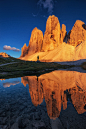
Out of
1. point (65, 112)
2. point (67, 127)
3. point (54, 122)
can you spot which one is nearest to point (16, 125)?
point (54, 122)

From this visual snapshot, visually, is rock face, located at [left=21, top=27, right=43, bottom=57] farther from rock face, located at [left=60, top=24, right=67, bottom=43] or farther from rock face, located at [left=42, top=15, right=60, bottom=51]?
rock face, located at [left=60, top=24, right=67, bottom=43]

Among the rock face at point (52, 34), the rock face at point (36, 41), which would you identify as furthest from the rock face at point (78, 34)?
the rock face at point (36, 41)

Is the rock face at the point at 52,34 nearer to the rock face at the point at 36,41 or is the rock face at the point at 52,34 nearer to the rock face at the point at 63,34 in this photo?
the rock face at the point at 63,34

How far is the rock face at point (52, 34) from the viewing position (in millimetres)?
113875

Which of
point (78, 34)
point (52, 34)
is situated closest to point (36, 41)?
point (52, 34)

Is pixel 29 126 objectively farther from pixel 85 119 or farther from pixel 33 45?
pixel 33 45

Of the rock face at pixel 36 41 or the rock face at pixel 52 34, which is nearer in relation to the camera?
the rock face at pixel 52 34

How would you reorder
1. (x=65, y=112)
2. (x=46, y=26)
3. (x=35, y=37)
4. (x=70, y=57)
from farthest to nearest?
(x=35, y=37) < (x=46, y=26) < (x=70, y=57) < (x=65, y=112)

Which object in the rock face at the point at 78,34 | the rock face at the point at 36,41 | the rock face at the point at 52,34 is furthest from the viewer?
the rock face at the point at 36,41

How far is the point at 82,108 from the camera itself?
581 centimetres

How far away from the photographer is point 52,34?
115000mm

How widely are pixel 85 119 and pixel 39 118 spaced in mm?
2878

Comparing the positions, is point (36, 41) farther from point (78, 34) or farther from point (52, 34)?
point (78, 34)

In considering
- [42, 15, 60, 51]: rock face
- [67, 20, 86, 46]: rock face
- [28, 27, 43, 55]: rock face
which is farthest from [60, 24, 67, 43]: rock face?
[28, 27, 43, 55]: rock face
